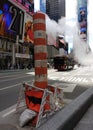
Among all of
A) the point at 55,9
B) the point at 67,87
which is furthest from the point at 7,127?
the point at 55,9

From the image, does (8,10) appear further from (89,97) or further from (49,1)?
(89,97)

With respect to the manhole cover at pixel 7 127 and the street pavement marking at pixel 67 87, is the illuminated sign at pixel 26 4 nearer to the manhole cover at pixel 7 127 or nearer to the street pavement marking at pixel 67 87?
the street pavement marking at pixel 67 87

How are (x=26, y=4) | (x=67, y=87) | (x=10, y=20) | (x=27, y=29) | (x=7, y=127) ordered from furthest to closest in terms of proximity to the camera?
(x=26, y=4)
(x=27, y=29)
(x=10, y=20)
(x=67, y=87)
(x=7, y=127)

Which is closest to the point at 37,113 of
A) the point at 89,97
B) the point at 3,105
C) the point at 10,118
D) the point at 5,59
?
the point at 10,118

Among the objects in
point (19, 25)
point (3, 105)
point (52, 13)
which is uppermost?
point (19, 25)

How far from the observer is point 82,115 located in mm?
8219

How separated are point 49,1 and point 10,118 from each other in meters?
12.9

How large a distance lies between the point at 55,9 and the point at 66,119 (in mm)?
15219

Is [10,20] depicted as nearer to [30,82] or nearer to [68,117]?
[30,82]

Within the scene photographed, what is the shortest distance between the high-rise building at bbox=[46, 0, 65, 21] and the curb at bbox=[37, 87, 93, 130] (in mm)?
11502

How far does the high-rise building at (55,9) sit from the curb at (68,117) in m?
11.5

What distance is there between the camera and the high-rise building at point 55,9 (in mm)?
20016

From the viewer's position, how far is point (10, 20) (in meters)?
77.8

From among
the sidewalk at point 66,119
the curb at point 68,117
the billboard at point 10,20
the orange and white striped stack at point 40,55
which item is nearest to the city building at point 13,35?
the billboard at point 10,20
